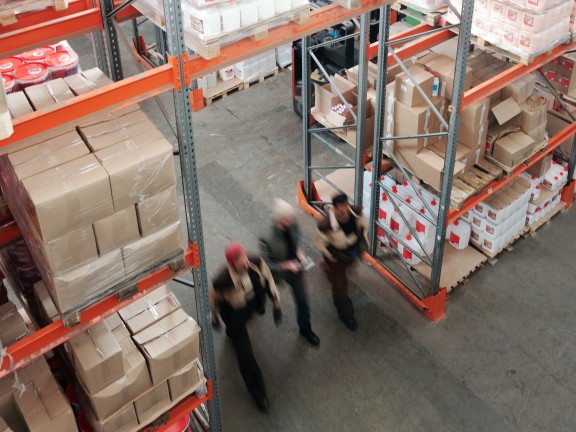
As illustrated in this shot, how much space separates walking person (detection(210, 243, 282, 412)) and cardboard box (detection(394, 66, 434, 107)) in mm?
2302

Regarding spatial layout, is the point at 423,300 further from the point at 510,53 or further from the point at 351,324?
the point at 510,53

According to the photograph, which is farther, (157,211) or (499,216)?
(499,216)

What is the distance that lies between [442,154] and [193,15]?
365 cm

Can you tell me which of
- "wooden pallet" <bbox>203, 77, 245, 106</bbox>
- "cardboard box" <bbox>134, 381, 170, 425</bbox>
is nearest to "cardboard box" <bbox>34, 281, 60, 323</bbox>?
"cardboard box" <bbox>134, 381, 170, 425</bbox>

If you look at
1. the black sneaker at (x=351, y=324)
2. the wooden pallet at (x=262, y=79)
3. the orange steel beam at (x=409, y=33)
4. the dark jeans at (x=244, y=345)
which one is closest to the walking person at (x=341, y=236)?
the black sneaker at (x=351, y=324)

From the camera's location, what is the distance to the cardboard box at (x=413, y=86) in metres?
6.84

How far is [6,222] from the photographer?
17.6ft

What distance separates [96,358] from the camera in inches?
195

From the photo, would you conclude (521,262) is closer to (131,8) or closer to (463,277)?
(463,277)

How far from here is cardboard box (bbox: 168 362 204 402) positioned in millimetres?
5648

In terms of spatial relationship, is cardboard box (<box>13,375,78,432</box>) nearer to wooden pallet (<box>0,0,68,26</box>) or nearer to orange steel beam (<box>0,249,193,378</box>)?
orange steel beam (<box>0,249,193,378</box>)

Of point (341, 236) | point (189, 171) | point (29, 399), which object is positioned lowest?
point (341, 236)

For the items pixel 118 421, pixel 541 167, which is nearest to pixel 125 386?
pixel 118 421

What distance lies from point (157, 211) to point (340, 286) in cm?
332
